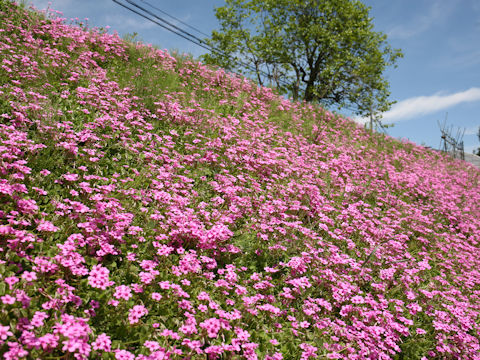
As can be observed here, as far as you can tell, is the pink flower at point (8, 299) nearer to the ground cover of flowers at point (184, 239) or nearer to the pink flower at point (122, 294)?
the ground cover of flowers at point (184, 239)

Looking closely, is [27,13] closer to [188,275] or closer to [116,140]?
[116,140]

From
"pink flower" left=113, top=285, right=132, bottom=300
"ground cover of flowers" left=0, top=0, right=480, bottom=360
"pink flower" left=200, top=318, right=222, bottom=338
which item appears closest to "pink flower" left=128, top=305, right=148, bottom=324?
"ground cover of flowers" left=0, top=0, right=480, bottom=360

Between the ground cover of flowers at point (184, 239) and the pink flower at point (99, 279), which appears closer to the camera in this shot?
the pink flower at point (99, 279)

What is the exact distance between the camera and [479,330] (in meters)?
5.06

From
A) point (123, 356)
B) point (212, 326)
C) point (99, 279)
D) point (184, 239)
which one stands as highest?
point (184, 239)

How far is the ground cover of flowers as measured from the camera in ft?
10.5

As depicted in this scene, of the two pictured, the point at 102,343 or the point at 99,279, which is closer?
the point at 102,343

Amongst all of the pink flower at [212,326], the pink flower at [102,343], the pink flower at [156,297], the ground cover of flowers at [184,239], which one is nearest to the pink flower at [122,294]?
the ground cover of flowers at [184,239]

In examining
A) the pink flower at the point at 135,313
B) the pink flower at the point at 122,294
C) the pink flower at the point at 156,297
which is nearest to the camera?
the pink flower at the point at 135,313

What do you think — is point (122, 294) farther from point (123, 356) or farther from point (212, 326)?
point (212, 326)

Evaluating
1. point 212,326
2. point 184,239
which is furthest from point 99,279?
point 184,239

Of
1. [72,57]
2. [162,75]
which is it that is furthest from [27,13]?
[162,75]

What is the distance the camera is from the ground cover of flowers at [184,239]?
10.5ft

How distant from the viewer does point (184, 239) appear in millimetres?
4547
